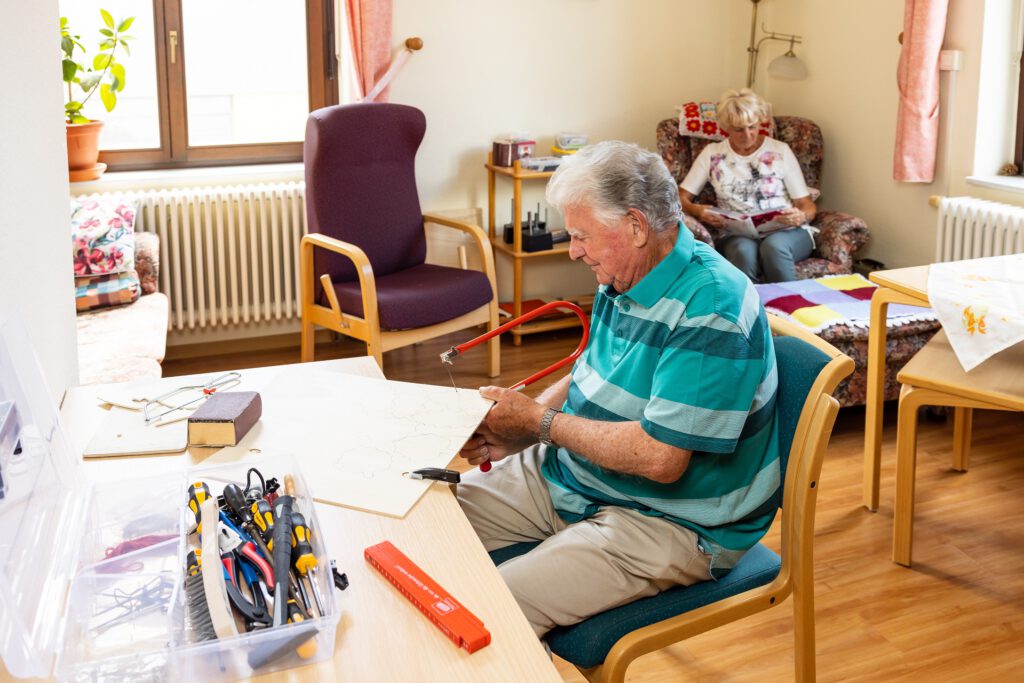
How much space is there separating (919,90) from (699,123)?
97cm

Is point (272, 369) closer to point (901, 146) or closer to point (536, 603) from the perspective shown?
point (536, 603)

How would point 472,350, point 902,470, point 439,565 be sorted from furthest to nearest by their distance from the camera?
point 472,350, point 902,470, point 439,565

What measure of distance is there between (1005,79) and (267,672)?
3971mm

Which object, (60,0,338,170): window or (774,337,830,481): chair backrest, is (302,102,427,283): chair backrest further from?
(774,337,830,481): chair backrest

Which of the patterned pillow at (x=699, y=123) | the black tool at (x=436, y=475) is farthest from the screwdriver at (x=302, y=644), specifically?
the patterned pillow at (x=699, y=123)

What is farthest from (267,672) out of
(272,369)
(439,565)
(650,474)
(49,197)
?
(49,197)

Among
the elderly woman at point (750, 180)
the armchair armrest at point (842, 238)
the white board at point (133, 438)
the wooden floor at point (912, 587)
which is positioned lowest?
the wooden floor at point (912, 587)

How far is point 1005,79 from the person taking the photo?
416 cm

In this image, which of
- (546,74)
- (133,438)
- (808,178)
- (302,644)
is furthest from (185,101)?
(302,644)

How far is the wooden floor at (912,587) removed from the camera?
7.92 ft

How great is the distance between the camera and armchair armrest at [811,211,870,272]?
14.5ft

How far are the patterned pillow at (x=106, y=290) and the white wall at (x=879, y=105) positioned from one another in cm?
309

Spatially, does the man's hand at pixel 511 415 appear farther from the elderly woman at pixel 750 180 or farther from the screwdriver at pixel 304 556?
the elderly woman at pixel 750 180

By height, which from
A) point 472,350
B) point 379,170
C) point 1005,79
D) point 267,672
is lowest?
point 472,350
